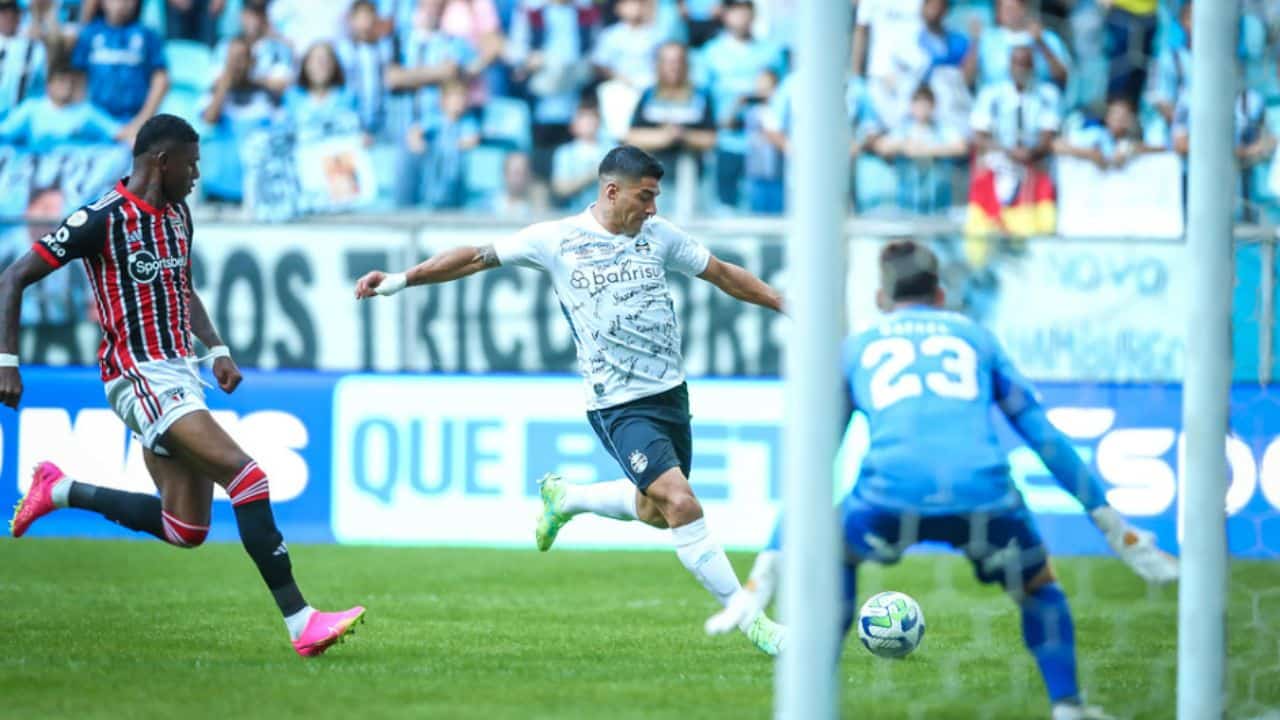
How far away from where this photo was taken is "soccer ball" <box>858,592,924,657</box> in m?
6.92

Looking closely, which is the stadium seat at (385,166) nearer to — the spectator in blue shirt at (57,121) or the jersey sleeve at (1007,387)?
the spectator in blue shirt at (57,121)

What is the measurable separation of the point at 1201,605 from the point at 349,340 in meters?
7.80

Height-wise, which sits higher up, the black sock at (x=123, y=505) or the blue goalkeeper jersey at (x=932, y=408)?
the blue goalkeeper jersey at (x=932, y=408)

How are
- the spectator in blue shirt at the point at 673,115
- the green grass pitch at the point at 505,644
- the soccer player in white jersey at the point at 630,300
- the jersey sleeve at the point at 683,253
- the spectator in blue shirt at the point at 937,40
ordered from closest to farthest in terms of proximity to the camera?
the green grass pitch at the point at 505,644 → the soccer player in white jersey at the point at 630,300 → the jersey sleeve at the point at 683,253 → the spectator in blue shirt at the point at 937,40 → the spectator in blue shirt at the point at 673,115

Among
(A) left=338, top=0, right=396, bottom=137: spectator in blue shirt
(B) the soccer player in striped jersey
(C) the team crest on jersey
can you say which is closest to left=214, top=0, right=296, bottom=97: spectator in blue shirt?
(A) left=338, top=0, right=396, bottom=137: spectator in blue shirt

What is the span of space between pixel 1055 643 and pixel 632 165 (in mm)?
2746

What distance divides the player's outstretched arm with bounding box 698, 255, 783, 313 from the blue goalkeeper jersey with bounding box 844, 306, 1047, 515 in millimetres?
1975

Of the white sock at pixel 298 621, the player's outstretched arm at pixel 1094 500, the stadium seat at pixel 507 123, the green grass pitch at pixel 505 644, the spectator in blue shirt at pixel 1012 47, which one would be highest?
the spectator in blue shirt at pixel 1012 47

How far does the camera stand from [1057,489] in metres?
11.1

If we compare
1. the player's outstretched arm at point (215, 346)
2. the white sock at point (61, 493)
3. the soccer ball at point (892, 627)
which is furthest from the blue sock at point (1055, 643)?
the white sock at point (61, 493)

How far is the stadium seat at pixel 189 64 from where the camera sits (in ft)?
45.8

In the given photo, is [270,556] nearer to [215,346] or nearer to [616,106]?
[215,346]

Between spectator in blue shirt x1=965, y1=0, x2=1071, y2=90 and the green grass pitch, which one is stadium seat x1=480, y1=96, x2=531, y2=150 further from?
the green grass pitch

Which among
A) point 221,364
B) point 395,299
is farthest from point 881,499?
point 395,299
